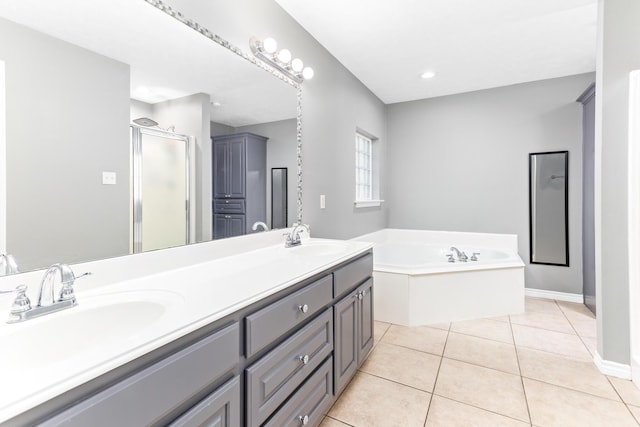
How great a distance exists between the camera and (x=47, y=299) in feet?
2.86

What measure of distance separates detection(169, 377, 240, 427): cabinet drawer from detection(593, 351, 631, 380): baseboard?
7.65 ft

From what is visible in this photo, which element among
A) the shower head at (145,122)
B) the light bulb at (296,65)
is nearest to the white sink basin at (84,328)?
the shower head at (145,122)

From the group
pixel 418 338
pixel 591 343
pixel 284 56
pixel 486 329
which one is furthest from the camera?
pixel 486 329

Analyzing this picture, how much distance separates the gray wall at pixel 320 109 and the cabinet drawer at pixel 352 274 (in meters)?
0.65

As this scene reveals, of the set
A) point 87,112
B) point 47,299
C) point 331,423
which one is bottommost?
point 331,423

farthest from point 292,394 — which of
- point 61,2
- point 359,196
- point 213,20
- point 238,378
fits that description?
point 359,196

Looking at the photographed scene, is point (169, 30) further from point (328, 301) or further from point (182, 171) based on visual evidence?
point (328, 301)

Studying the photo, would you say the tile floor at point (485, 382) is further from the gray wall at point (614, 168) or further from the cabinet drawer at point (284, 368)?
the cabinet drawer at point (284, 368)

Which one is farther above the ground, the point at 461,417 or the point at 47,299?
the point at 47,299

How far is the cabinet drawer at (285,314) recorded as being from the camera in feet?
3.27

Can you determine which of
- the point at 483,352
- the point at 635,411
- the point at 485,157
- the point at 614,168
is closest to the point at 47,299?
the point at 483,352

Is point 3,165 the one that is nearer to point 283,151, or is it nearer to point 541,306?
point 283,151

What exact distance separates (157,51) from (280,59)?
33.3 inches

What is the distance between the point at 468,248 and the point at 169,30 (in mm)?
3571
